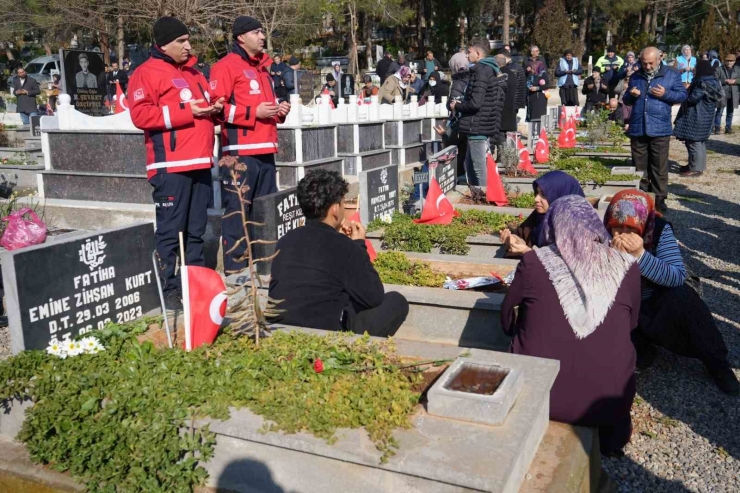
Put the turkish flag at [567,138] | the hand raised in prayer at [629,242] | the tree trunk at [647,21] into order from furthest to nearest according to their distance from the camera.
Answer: the tree trunk at [647,21] → the turkish flag at [567,138] → the hand raised in prayer at [629,242]

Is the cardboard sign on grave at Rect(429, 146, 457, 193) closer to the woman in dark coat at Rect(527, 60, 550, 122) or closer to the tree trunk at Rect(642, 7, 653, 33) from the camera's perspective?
the woman in dark coat at Rect(527, 60, 550, 122)

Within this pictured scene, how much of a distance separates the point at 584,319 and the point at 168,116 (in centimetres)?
333

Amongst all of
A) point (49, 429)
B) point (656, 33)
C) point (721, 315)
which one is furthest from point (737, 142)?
point (656, 33)

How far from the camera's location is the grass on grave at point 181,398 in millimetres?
2965

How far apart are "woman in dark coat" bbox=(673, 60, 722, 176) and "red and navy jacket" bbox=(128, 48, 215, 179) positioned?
349 inches

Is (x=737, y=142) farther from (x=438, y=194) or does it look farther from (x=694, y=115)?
(x=438, y=194)

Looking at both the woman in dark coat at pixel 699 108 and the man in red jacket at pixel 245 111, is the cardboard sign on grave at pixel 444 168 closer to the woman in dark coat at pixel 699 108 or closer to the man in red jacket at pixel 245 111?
the man in red jacket at pixel 245 111

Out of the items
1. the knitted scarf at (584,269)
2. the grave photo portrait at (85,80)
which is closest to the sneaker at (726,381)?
the knitted scarf at (584,269)

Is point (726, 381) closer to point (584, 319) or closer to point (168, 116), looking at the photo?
point (584, 319)

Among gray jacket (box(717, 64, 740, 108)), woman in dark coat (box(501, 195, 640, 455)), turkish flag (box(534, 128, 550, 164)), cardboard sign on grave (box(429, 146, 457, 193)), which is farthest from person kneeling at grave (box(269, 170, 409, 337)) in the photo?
gray jacket (box(717, 64, 740, 108))

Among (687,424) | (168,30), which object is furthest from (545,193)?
(168,30)

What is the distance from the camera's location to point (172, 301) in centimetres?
512

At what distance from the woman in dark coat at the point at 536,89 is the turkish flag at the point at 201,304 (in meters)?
15.2

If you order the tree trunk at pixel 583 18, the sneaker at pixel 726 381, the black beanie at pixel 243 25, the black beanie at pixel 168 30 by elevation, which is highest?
the tree trunk at pixel 583 18
